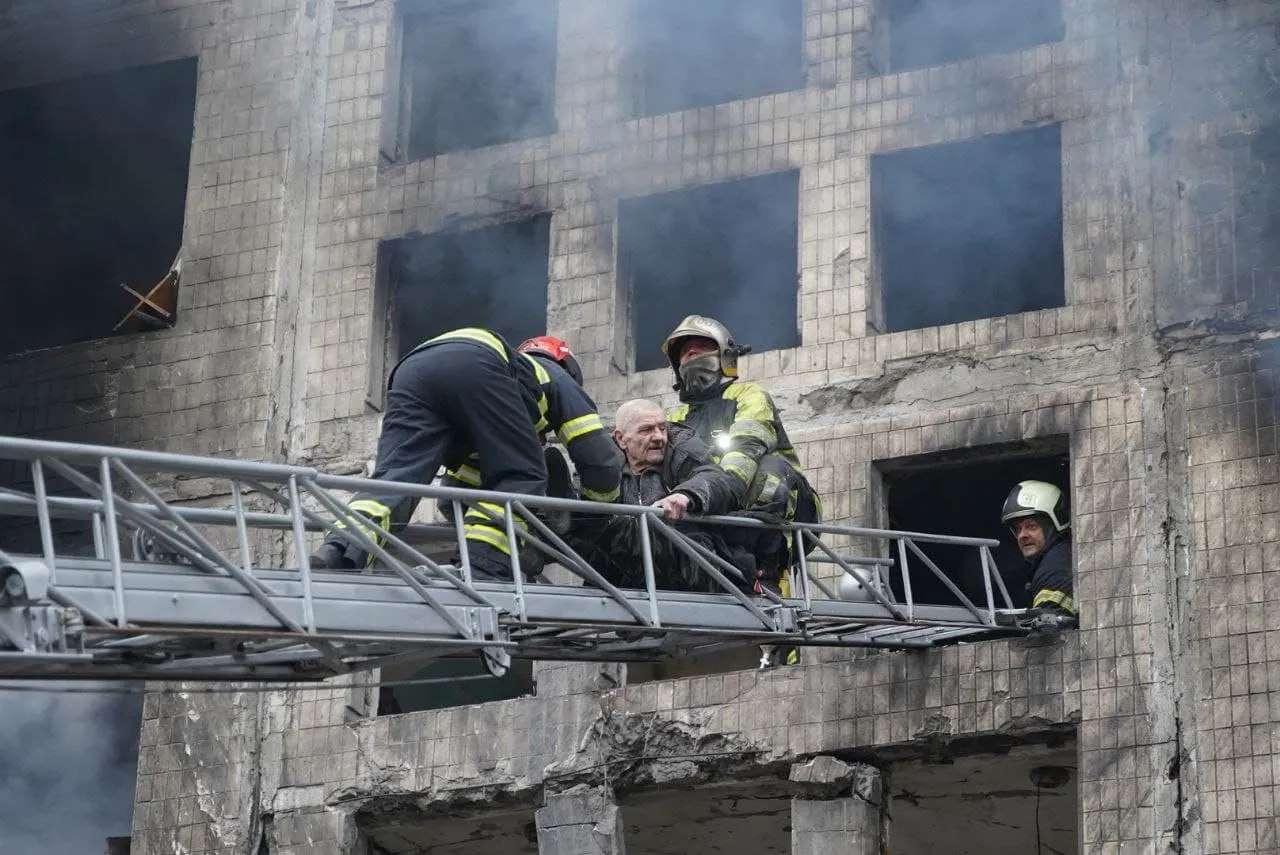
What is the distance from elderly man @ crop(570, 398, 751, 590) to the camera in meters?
11.9

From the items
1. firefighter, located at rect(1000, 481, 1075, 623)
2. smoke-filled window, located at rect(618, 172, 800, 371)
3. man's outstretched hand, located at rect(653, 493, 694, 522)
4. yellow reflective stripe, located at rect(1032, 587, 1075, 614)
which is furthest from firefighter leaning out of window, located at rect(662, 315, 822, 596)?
smoke-filled window, located at rect(618, 172, 800, 371)

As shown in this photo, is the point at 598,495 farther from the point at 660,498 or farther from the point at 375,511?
the point at 375,511

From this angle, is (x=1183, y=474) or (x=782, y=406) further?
(x=782, y=406)

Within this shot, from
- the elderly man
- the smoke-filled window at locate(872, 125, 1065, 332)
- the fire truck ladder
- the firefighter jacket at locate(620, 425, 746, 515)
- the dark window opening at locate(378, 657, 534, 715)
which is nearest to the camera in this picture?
the fire truck ladder

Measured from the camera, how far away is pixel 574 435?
1170 centimetres

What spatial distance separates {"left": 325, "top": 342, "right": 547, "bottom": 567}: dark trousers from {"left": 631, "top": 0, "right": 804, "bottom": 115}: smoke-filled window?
5068mm

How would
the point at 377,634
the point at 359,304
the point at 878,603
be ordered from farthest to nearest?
1. the point at 359,304
2. the point at 878,603
3. the point at 377,634

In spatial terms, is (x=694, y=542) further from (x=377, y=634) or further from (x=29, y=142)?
(x=29, y=142)

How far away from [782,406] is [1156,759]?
3.07 meters

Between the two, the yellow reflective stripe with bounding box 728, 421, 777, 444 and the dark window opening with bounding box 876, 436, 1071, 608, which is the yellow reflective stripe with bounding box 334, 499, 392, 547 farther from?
the dark window opening with bounding box 876, 436, 1071, 608

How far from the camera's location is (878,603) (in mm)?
12867

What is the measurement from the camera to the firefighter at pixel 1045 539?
13.5m

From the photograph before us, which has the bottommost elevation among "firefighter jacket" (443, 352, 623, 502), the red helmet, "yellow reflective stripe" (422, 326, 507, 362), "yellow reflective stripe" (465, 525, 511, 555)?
"yellow reflective stripe" (465, 525, 511, 555)

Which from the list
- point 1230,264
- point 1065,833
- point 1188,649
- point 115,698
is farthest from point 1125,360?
point 115,698
